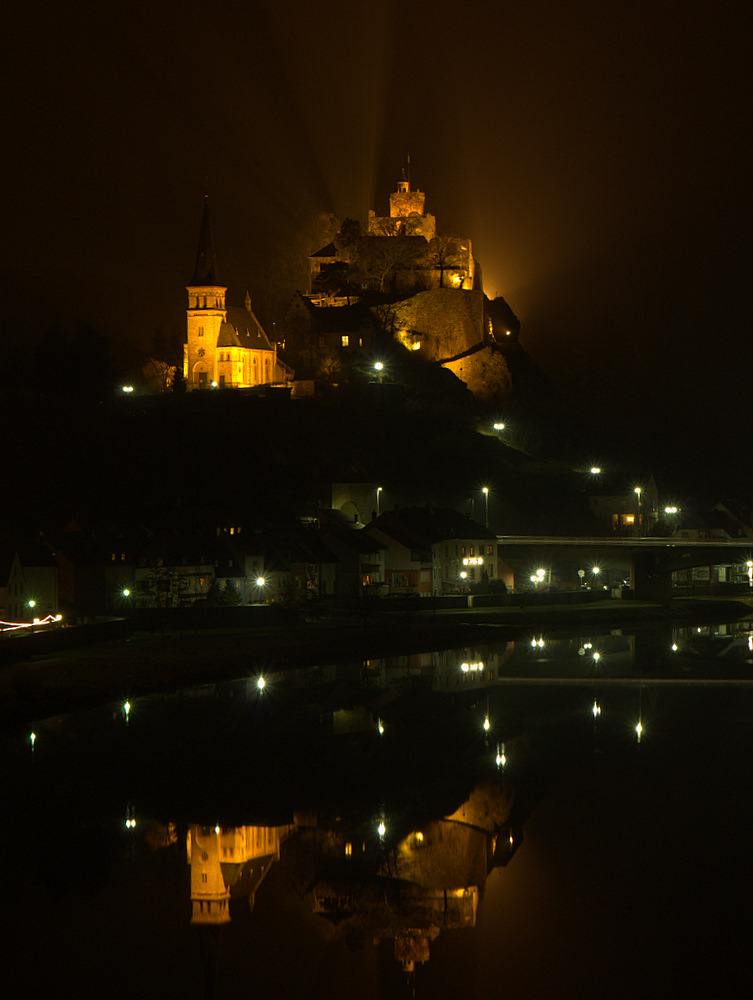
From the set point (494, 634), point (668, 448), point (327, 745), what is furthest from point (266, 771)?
point (668, 448)

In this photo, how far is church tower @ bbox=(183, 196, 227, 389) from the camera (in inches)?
2790

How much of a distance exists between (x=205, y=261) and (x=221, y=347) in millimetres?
6958

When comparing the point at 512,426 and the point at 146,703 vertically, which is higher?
the point at 512,426

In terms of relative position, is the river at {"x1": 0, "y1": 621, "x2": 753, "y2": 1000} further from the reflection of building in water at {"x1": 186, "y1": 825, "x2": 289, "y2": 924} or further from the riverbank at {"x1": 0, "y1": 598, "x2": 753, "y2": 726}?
the riverbank at {"x1": 0, "y1": 598, "x2": 753, "y2": 726}

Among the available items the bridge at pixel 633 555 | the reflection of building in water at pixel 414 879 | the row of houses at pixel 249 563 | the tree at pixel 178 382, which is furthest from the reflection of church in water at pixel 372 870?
the tree at pixel 178 382

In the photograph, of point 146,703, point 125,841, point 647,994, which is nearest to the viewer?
point 647,994

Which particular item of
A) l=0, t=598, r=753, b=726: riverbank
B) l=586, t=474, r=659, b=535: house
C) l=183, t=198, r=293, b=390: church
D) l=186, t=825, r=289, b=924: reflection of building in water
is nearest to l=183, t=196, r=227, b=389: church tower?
l=183, t=198, r=293, b=390: church

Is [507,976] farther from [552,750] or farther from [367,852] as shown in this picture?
[552,750]

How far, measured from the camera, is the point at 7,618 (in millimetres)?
34781

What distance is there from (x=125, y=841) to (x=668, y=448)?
271 feet

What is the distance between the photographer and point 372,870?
630 inches

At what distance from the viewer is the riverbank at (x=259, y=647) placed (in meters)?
26.2

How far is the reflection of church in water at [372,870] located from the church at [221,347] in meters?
54.3

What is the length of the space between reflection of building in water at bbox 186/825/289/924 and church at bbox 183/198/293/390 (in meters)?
54.1
